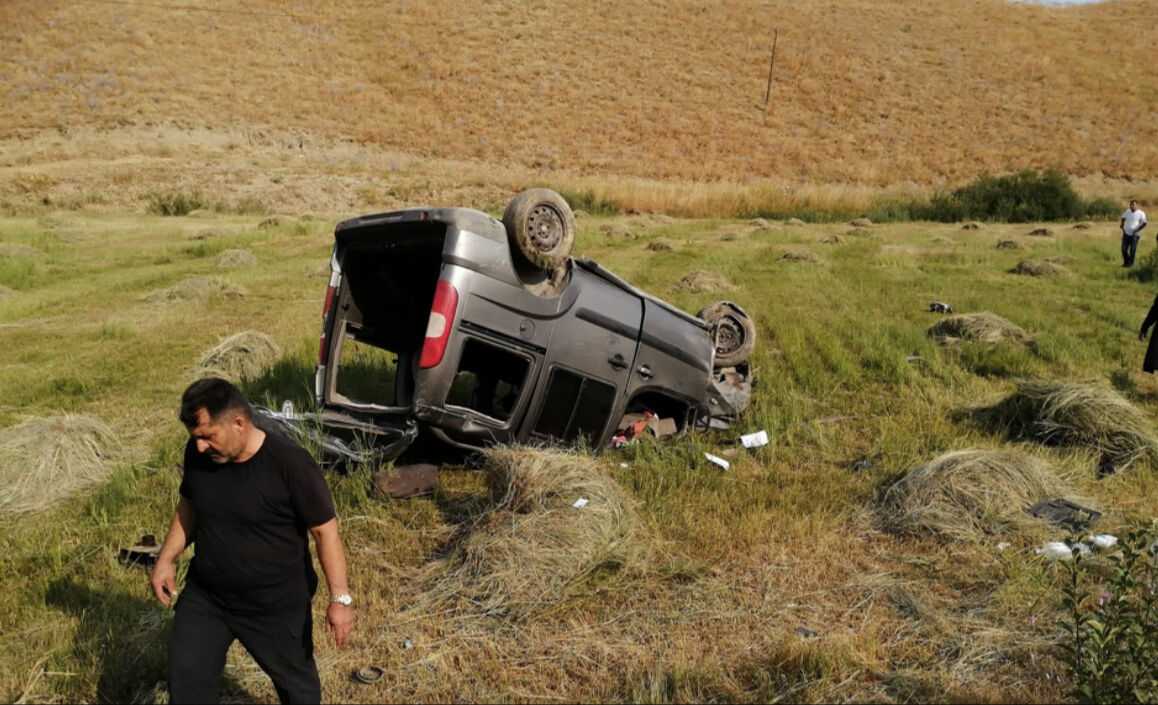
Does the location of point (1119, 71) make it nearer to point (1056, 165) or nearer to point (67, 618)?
point (1056, 165)

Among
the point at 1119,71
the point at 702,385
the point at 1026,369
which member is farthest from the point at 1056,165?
the point at 702,385

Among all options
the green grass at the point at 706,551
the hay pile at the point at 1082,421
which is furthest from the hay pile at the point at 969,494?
the hay pile at the point at 1082,421

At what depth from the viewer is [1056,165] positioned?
41656 mm

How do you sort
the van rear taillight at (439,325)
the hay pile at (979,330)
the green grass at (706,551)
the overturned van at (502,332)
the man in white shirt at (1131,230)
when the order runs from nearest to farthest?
the green grass at (706,551)
the van rear taillight at (439,325)
the overturned van at (502,332)
the hay pile at (979,330)
the man in white shirt at (1131,230)

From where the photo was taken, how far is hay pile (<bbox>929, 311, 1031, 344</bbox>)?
34.5ft

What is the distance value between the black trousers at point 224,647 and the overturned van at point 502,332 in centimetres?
238

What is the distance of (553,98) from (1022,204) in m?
28.8

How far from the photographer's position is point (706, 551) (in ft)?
17.1

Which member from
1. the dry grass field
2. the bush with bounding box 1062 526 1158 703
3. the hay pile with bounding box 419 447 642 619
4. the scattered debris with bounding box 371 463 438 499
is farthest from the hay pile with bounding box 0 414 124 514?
the bush with bounding box 1062 526 1158 703

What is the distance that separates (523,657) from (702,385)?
11.5 feet

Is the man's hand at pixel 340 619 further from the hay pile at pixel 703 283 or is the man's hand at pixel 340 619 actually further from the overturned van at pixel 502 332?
the hay pile at pixel 703 283

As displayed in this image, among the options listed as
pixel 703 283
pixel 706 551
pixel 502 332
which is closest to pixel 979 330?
pixel 703 283

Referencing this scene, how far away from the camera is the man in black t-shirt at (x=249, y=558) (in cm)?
314

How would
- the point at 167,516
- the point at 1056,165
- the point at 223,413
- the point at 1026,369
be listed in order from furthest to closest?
the point at 1056,165
the point at 1026,369
the point at 167,516
the point at 223,413
